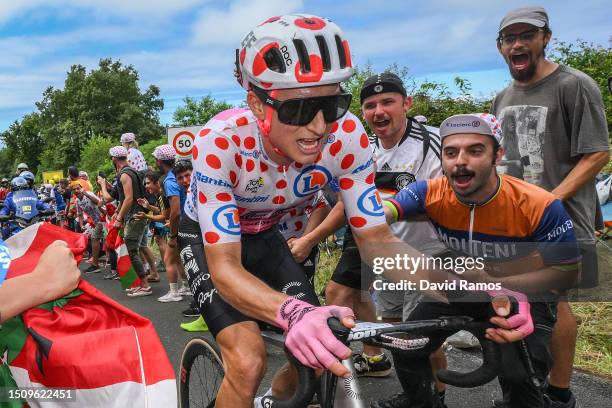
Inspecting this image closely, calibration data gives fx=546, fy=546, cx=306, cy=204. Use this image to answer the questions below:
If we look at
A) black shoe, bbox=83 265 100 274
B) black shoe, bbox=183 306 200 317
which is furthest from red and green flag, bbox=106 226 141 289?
black shoe, bbox=83 265 100 274

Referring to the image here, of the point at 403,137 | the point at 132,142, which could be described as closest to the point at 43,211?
the point at 132,142

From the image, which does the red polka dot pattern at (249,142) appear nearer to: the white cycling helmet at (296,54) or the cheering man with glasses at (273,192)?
the cheering man with glasses at (273,192)

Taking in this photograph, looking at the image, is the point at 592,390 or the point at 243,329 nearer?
the point at 243,329

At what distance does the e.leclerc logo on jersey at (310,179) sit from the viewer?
8.30ft

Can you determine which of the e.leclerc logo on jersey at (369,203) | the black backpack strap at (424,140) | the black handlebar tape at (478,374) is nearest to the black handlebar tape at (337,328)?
the black handlebar tape at (478,374)

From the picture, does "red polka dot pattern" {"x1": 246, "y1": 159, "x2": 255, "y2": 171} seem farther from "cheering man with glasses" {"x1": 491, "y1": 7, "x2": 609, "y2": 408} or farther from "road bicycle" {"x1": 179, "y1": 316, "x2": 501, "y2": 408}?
"cheering man with glasses" {"x1": 491, "y1": 7, "x2": 609, "y2": 408}

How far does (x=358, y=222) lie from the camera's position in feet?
8.21

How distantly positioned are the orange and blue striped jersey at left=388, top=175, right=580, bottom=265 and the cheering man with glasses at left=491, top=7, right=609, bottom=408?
0.63 metres

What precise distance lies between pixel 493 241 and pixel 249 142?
1.37 meters

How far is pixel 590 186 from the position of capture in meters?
3.48

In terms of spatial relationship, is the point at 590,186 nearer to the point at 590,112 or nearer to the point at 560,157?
the point at 560,157

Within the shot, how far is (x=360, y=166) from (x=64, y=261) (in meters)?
1.37

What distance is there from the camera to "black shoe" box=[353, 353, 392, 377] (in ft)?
14.2

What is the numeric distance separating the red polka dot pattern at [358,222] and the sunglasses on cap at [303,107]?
579mm
